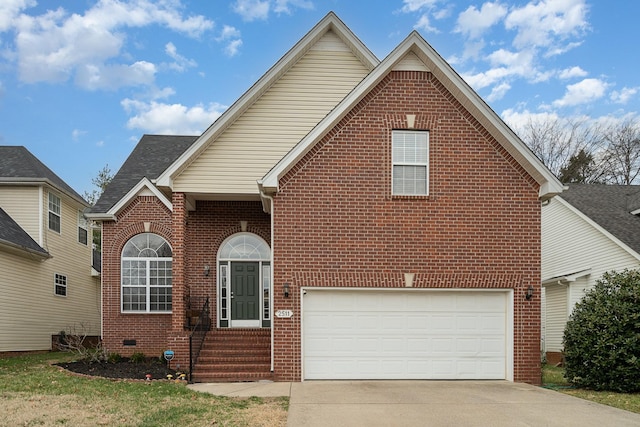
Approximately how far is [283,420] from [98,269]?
20.2 m

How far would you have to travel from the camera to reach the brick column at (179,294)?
1288 centimetres

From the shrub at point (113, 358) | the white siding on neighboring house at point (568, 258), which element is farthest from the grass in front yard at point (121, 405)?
the white siding on neighboring house at point (568, 258)

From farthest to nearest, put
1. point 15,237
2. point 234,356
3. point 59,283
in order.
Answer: point 59,283, point 15,237, point 234,356

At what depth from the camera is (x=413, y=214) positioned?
12.0m

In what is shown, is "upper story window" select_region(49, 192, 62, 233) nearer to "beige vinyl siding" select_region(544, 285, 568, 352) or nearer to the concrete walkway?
the concrete walkway

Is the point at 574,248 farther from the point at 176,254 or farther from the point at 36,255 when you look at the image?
the point at 36,255

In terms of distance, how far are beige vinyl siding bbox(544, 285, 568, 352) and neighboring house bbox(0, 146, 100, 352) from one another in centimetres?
1790

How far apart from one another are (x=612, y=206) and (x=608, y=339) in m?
11.9

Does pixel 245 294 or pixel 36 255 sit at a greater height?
pixel 36 255

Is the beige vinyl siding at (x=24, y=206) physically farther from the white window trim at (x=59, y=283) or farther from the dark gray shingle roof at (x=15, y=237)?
the white window trim at (x=59, y=283)

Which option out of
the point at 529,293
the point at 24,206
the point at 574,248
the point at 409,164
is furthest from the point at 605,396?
the point at 24,206

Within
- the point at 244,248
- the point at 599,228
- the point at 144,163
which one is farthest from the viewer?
the point at 144,163

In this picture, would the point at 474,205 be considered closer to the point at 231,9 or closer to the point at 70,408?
the point at 70,408

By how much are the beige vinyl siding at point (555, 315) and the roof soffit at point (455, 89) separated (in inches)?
370
